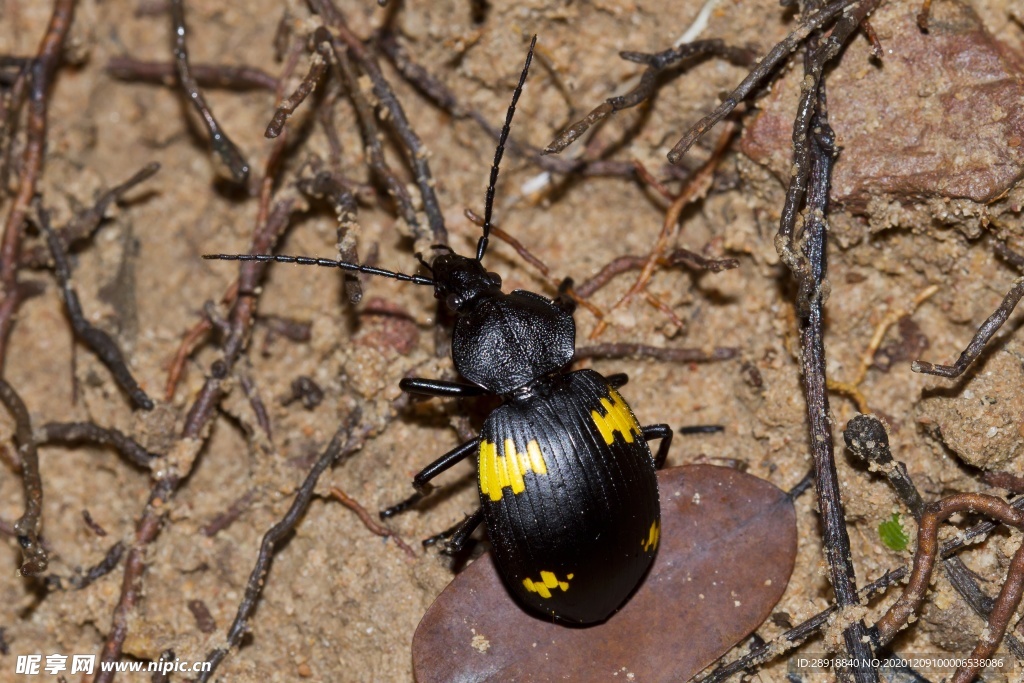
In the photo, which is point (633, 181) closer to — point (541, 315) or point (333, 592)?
point (541, 315)

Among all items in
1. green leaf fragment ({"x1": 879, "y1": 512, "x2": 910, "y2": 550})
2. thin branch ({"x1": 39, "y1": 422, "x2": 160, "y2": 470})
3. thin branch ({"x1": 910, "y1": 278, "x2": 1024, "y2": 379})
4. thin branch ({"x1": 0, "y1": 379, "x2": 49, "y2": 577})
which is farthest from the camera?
thin branch ({"x1": 39, "y1": 422, "x2": 160, "y2": 470})

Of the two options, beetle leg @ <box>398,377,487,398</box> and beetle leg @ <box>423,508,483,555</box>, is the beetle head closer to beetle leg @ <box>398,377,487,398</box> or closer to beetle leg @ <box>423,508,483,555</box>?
beetle leg @ <box>398,377,487,398</box>

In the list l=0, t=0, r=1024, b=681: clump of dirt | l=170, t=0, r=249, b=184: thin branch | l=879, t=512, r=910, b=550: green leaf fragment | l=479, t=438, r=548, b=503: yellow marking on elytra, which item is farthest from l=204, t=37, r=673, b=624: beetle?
l=879, t=512, r=910, b=550: green leaf fragment

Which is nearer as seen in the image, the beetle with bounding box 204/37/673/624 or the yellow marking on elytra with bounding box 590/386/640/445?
the beetle with bounding box 204/37/673/624

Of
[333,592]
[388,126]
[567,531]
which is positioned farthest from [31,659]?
[388,126]

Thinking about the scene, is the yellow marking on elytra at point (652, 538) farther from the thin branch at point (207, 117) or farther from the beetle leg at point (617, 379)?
the thin branch at point (207, 117)

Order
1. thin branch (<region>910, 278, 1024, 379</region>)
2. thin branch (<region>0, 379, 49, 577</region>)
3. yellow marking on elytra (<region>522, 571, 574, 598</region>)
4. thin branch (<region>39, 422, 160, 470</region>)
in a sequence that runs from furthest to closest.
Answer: thin branch (<region>39, 422, 160, 470</region>)
thin branch (<region>0, 379, 49, 577</region>)
thin branch (<region>910, 278, 1024, 379</region>)
yellow marking on elytra (<region>522, 571, 574, 598</region>)
